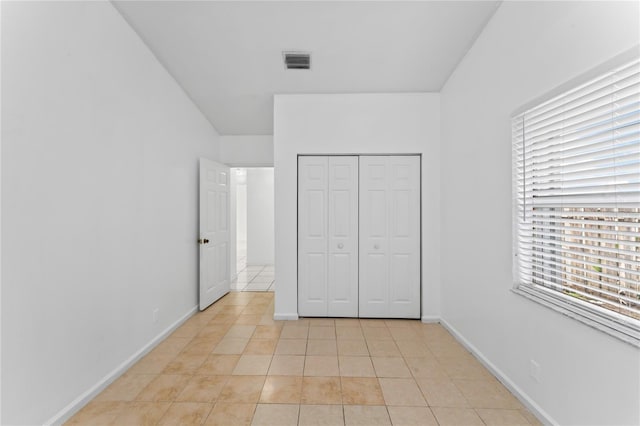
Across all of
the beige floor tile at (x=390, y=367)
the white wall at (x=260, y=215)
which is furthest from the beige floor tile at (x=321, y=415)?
the white wall at (x=260, y=215)

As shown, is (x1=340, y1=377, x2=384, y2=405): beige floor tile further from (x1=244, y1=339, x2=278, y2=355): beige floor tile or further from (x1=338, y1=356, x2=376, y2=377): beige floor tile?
(x1=244, y1=339, x2=278, y2=355): beige floor tile

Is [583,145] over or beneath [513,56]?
beneath

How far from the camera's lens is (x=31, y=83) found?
1.76m

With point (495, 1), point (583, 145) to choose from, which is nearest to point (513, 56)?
point (495, 1)

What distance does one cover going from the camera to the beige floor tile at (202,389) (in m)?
2.17

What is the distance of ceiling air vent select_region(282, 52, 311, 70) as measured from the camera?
10.1ft

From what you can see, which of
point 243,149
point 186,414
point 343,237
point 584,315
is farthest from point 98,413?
point 243,149

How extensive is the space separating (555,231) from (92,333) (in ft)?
10.9

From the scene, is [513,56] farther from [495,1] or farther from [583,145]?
[583,145]

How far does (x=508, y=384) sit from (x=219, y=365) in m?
2.33

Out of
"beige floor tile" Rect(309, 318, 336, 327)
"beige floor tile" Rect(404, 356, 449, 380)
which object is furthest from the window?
"beige floor tile" Rect(309, 318, 336, 327)

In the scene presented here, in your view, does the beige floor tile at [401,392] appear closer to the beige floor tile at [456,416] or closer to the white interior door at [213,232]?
the beige floor tile at [456,416]

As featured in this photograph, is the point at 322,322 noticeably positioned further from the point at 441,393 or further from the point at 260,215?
the point at 260,215

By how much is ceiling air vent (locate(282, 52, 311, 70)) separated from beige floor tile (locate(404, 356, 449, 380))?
3.12m
